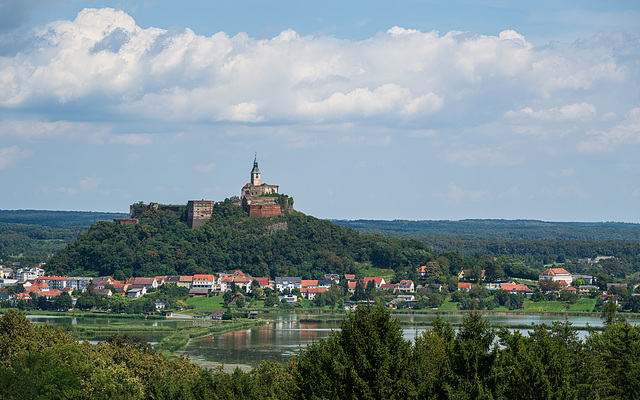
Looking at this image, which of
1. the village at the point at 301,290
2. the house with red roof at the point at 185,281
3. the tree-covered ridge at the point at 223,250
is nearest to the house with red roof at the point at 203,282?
the village at the point at 301,290

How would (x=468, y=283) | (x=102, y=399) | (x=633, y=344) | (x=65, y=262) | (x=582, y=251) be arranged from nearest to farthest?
1. (x=633, y=344)
2. (x=102, y=399)
3. (x=468, y=283)
4. (x=65, y=262)
5. (x=582, y=251)

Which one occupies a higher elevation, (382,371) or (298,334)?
(382,371)

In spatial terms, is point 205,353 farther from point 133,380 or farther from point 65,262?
point 65,262

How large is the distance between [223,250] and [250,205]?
29.6ft

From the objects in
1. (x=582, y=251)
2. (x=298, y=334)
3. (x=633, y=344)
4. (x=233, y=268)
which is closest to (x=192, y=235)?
(x=233, y=268)

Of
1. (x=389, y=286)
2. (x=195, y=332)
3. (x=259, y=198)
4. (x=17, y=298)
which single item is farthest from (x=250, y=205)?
(x=195, y=332)

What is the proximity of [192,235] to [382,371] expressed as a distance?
4477 inches

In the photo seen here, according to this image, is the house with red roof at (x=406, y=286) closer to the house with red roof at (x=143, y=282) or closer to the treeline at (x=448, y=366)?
the house with red roof at (x=143, y=282)

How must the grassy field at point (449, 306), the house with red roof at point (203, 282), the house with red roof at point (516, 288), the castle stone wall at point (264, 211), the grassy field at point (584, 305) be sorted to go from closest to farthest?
the grassy field at point (584, 305) → the grassy field at point (449, 306) → the house with red roof at point (516, 288) → the house with red roof at point (203, 282) → the castle stone wall at point (264, 211)

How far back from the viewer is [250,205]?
133 metres

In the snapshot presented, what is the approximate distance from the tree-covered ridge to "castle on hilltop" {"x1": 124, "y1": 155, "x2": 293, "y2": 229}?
3.69ft

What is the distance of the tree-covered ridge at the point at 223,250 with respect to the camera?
124500 mm

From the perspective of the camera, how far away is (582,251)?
18662 centimetres

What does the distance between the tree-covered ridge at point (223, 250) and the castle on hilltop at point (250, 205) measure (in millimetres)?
1126
